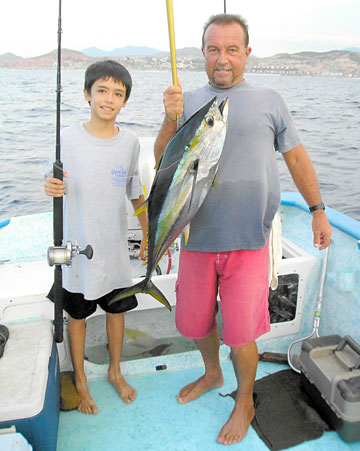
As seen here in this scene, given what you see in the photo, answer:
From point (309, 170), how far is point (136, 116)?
1679 centimetres

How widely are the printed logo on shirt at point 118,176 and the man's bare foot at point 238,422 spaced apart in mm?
1365

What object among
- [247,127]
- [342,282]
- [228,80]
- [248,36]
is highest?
[248,36]

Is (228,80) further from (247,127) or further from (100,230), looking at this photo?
(100,230)

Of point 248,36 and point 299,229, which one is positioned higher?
point 248,36

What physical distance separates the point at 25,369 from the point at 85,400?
638 mm

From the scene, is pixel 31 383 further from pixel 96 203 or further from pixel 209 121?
pixel 209 121

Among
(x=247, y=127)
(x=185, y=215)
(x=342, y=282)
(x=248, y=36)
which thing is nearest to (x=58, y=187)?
(x=185, y=215)

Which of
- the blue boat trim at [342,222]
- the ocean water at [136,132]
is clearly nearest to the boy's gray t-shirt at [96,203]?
the blue boat trim at [342,222]

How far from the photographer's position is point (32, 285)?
2.37m

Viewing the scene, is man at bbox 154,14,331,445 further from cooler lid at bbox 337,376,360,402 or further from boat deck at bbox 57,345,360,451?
cooler lid at bbox 337,376,360,402

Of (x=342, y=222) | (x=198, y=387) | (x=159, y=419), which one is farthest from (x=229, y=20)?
(x=159, y=419)

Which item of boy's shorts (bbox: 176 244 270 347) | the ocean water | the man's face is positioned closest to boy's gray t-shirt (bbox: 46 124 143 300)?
boy's shorts (bbox: 176 244 270 347)

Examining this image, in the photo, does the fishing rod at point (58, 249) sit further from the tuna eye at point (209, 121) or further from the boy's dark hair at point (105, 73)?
the tuna eye at point (209, 121)

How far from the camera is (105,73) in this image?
2.13 m
